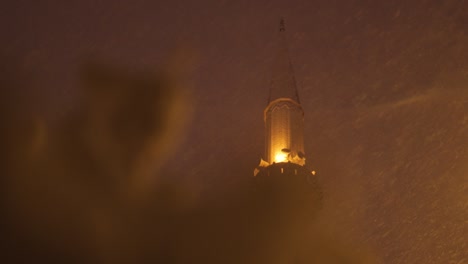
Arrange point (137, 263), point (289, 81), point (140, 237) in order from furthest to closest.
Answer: point (289, 81) < point (140, 237) < point (137, 263)

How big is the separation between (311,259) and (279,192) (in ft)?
6.39

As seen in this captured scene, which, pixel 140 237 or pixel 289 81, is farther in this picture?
pixel 289 81

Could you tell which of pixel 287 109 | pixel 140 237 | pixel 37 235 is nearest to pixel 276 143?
pixel 287 109

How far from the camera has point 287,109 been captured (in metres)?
17.3

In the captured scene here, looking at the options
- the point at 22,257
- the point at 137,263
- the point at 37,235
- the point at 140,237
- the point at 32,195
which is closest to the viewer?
the point at 22,257

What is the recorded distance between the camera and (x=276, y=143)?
1683 centimetres

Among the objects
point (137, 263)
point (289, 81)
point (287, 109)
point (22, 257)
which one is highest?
point (289, 81)

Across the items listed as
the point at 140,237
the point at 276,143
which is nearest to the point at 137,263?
the point at 140,237

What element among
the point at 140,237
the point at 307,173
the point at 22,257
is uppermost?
the point at 307,173

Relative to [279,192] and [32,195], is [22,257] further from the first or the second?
[279,192]

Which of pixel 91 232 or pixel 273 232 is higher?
pixel 273 232

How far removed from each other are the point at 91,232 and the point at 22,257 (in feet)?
7.84

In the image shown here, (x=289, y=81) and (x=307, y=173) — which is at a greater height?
(x=289, y=81)

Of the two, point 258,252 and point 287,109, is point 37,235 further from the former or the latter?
point 287,109
